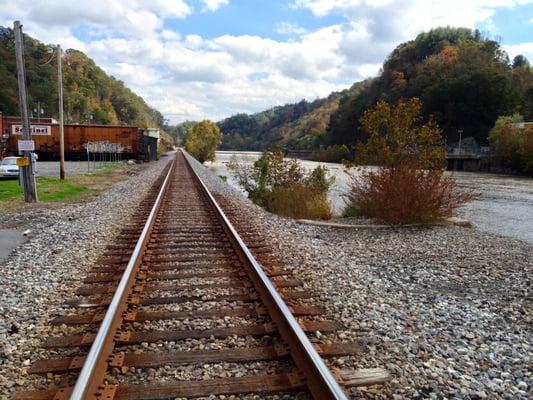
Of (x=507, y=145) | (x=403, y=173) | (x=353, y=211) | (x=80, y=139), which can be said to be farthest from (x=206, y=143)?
(x=403, y=173)

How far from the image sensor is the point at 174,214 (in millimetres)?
12859

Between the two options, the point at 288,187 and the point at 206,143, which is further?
the point at 206,143

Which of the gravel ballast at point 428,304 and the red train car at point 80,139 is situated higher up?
the red train car at point 80,139

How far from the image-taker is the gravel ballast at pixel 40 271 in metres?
4.32

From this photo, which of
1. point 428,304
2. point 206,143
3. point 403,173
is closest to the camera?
point 428,304

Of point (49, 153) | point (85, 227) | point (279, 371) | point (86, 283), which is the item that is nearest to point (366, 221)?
point (85, 227)

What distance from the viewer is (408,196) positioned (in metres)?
11.9

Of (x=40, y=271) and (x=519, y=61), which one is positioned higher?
(x=519, y=61)

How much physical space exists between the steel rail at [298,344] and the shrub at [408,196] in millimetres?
6278

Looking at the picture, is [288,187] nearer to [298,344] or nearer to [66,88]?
[298,344]

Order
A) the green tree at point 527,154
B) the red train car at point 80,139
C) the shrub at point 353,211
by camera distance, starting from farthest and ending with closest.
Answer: the green tree at point 527,154 < the red train car at point 80,139 < the shrub at point 353,211

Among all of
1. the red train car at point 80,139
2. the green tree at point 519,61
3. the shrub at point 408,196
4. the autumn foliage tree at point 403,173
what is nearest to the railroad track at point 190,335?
the shrub at point 408,196

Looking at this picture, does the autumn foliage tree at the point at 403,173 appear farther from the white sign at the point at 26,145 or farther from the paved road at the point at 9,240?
the white sign at the point at 26,145

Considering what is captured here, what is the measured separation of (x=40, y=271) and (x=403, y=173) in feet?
28.3
